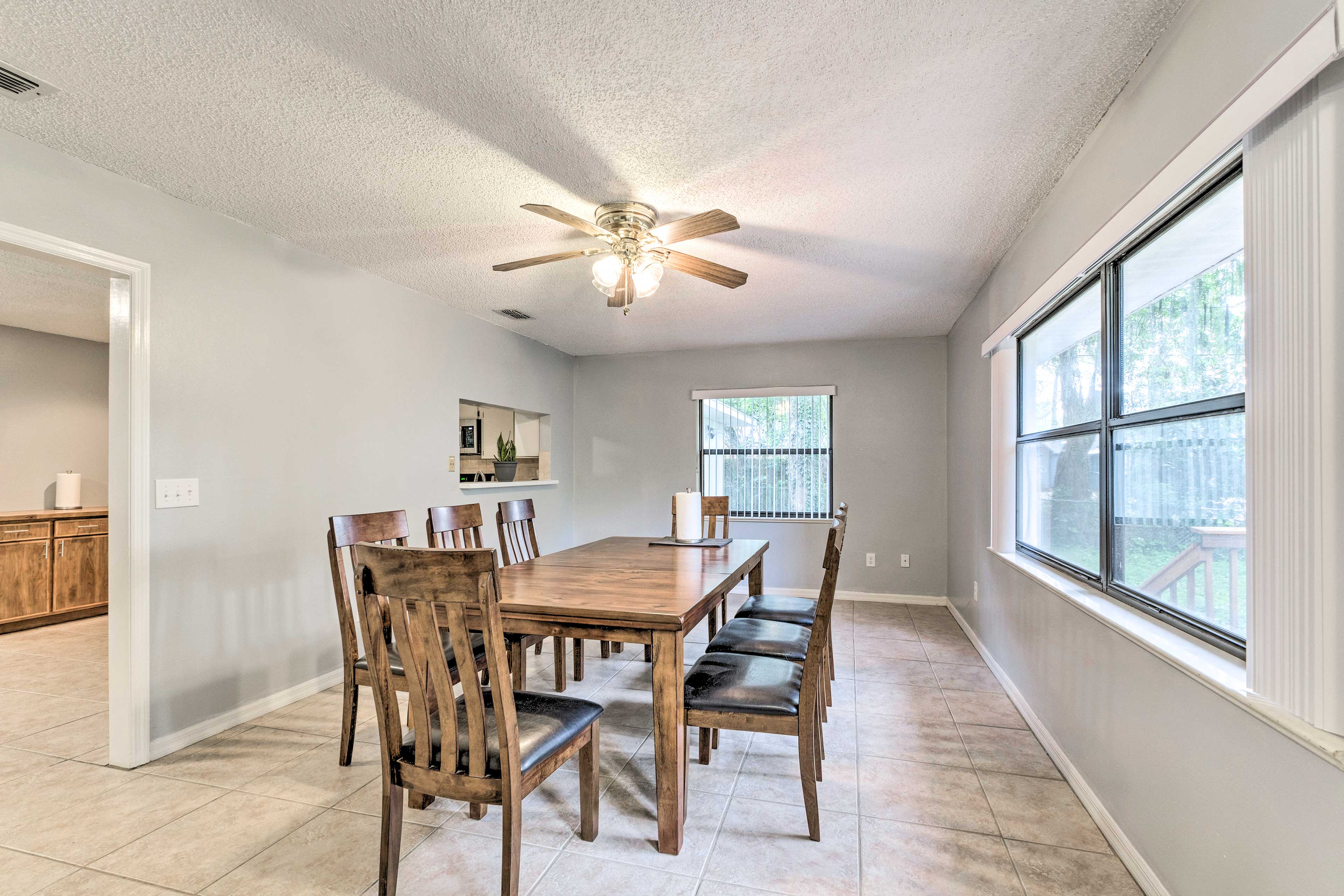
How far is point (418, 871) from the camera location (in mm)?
1725

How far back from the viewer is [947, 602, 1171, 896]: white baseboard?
1.63 m

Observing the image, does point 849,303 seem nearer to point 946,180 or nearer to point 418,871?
point 946,180

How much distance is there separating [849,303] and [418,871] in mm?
3769

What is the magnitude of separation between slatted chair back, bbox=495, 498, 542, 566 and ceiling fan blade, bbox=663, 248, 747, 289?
4.91ft

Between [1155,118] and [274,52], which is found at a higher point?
[274,52]

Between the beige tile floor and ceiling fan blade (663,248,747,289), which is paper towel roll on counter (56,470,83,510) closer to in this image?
the beige tile floor

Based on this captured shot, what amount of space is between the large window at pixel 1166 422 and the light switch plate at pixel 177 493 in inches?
134

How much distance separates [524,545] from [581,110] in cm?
230

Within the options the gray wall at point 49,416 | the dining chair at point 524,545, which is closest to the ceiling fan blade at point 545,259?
the dining chair at point 524,545

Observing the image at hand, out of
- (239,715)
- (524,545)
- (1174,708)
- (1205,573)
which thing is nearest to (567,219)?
(524,545)

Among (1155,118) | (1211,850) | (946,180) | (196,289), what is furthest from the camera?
(196,289)

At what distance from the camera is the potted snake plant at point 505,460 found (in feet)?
16.4

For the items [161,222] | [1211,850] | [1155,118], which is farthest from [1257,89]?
[161,222]

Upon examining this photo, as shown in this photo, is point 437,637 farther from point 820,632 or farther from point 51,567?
point 51,567
